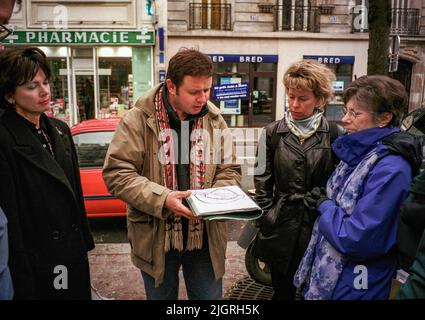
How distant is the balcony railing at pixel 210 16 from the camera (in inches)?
671

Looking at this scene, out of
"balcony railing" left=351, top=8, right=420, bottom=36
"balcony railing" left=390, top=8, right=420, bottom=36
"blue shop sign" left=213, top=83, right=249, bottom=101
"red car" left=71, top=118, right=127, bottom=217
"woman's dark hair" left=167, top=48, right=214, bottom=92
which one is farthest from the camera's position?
"balcony railing" left=390, top=8, right=420, bottom=36

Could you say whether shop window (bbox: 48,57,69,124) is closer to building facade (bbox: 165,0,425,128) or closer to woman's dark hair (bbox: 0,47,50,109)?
building facade (bbox: 165,0,425,128)

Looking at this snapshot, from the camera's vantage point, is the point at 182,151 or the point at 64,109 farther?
the point at 64,109

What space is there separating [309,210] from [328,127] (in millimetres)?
576

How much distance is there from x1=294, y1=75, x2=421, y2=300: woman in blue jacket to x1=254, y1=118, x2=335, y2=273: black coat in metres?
0.30

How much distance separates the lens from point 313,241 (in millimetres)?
2299

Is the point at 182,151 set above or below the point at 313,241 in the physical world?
above

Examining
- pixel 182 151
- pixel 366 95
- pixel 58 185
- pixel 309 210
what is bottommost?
pixel 309 210

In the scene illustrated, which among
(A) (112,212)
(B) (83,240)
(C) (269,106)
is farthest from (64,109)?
(B) (83,240)

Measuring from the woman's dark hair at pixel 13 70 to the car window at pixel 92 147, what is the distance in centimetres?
379

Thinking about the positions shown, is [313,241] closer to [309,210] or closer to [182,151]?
[309,210]

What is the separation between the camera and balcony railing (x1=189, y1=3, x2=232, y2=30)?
1703 centimetres

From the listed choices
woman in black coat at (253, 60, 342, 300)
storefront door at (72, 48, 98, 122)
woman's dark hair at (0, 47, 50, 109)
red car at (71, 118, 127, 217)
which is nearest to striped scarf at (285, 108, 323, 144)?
woman in black coat at (253, 60, 342, 300)

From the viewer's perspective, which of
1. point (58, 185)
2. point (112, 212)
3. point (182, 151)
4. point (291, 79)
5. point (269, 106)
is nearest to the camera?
point (58, 185)
